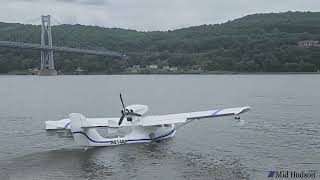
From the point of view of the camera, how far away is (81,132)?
2120 cm

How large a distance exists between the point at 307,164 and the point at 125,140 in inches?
291

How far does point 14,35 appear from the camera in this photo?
125 meters

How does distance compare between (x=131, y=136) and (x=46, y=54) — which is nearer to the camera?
(x=131, y=136)

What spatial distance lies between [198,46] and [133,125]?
404 ft

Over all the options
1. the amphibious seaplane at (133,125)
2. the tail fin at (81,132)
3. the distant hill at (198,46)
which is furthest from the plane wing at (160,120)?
the distant hill at (198,46)

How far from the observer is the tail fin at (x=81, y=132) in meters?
21.0

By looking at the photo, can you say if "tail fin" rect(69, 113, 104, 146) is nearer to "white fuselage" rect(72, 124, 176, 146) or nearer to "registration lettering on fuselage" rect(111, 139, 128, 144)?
"white fuselage" rect(72, 124, 176, 146)

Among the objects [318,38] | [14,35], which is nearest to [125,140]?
[14,35]

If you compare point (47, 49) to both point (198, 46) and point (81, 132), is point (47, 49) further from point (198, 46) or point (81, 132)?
point (81, 132)

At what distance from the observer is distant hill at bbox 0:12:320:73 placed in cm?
12650

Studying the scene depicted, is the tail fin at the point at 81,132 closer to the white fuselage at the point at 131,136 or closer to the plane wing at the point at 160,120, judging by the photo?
the white fuselage at the point at 131,136

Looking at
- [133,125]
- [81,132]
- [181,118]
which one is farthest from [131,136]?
[81,132]

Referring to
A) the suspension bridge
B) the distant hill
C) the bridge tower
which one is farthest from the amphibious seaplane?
the distant hill

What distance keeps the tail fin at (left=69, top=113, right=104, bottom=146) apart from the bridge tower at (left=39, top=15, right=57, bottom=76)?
92594 mm
